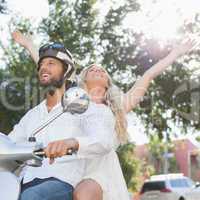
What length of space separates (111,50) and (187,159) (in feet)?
195

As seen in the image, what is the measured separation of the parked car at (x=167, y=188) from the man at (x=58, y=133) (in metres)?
19.0

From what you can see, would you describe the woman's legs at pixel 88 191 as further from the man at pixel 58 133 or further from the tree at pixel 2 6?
the tree at pixel 2 6

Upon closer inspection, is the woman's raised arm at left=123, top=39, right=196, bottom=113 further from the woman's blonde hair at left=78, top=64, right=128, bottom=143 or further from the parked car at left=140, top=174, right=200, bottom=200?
the parked car at left=140, top=174, right=200, bottom=200

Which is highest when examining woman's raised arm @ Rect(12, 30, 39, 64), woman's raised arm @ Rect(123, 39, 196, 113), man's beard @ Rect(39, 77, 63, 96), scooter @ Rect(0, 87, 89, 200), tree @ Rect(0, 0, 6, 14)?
tree @ Rect(0, 0, 6, 14)

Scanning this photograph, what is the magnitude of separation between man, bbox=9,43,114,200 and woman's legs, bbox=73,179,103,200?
0.13 ft

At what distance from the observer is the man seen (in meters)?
2.97

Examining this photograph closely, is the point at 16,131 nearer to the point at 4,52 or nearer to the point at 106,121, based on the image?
the point at 106,121

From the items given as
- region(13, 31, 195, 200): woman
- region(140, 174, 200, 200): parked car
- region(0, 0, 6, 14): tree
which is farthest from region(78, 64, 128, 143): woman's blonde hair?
region(140, 174, 200, 200): parked car

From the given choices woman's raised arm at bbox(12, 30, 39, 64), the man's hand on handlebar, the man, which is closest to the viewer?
the man's hand on handlebar

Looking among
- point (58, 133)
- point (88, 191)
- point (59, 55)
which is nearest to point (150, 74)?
point (59, 55)

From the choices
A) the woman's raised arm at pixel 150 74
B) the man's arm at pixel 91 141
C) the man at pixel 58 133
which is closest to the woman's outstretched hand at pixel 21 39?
the woman's raised arm at pixel 150 74

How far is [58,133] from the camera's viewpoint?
128 inches

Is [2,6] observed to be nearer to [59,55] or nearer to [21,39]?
[21,39]

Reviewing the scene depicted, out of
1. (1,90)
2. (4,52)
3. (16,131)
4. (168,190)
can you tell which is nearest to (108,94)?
(16,131)
